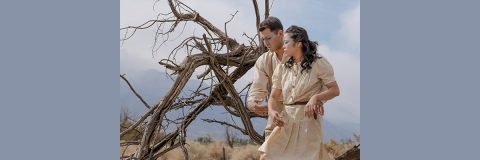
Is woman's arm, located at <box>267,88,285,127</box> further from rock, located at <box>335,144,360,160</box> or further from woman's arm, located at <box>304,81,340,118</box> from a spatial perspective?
rock, located at <box>335,144,360,160</box>

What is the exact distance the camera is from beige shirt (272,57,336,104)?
1.51m

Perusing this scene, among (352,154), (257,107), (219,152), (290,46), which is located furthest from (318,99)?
(219,152)

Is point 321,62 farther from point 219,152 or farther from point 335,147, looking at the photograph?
point 219,152

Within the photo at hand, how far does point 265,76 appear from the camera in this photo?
1993mm

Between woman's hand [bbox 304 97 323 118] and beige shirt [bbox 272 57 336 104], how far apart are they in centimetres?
10

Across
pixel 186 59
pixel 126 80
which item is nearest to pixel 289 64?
pixel 186 59

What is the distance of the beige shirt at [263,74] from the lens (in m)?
1.92

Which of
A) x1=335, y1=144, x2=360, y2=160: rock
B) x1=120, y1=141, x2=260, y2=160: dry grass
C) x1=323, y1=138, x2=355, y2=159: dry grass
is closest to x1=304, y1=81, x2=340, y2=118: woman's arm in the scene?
x1=335, y1=144, x2=360, y2=160: rock

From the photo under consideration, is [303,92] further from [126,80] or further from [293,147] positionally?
[126,80]

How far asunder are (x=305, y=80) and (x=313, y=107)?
0.52ft

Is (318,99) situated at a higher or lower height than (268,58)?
lower

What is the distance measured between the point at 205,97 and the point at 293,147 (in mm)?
1770

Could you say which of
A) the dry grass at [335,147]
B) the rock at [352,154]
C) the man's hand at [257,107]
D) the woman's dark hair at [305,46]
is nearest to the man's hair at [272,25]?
the woman's dark hair at [305,46]

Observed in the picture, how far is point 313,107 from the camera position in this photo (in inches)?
56.0
